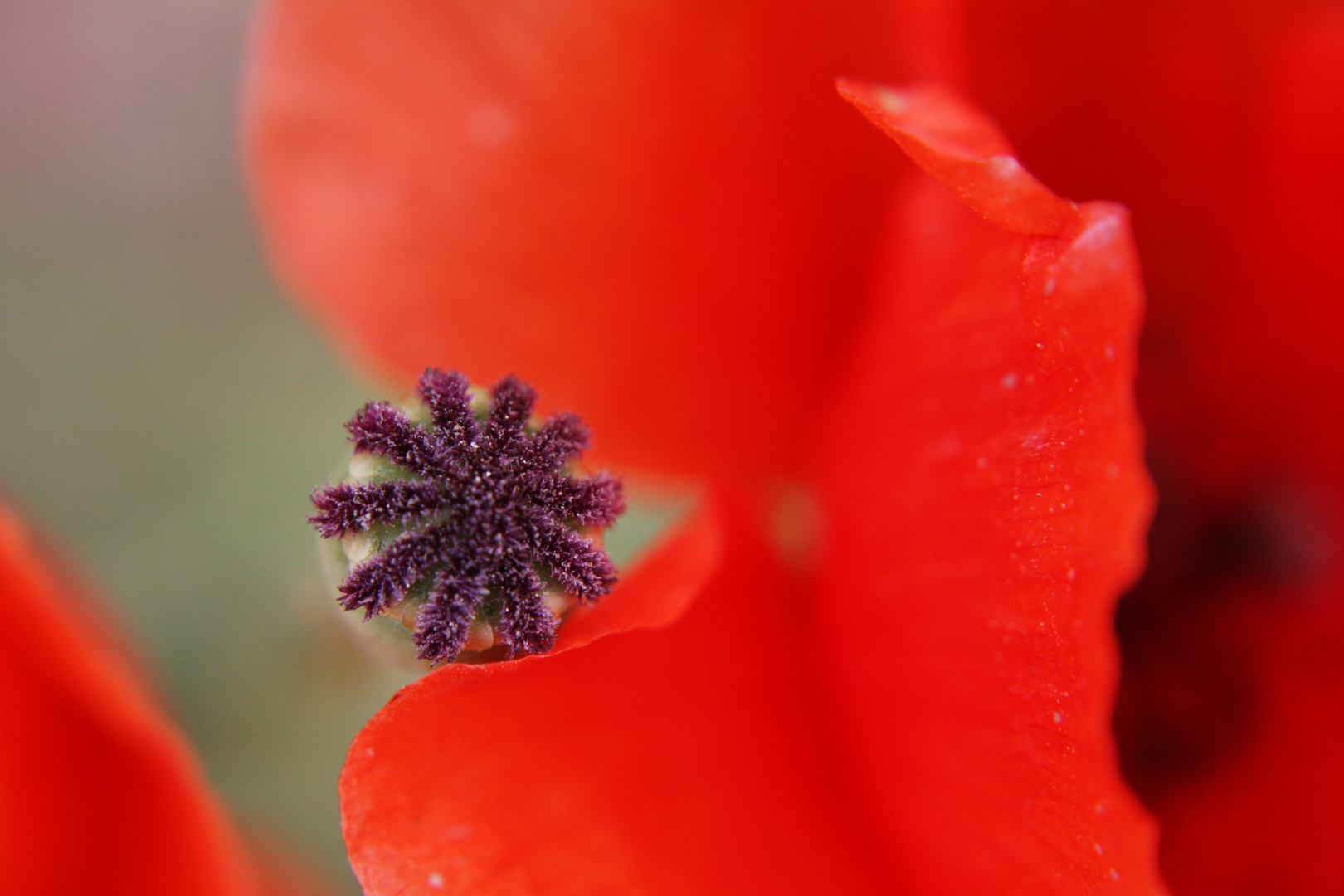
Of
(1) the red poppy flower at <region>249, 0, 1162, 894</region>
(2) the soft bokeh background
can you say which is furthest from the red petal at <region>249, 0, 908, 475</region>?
(2) the soft bokeh background

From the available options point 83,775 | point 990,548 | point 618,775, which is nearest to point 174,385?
point 83,775

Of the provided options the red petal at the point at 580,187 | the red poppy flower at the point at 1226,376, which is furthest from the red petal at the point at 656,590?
the red poppy flower at the point at 1226,376

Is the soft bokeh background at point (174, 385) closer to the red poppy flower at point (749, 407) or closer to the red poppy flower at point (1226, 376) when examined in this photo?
the red poppy flower at point (749, 407)

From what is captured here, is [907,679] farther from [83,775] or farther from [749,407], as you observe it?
[83,775]

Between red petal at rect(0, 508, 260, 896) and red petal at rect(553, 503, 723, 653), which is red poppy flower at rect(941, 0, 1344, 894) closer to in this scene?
red petal at rect(553, 503, 723, 653)

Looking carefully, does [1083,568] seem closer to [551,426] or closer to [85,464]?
[551,426]
